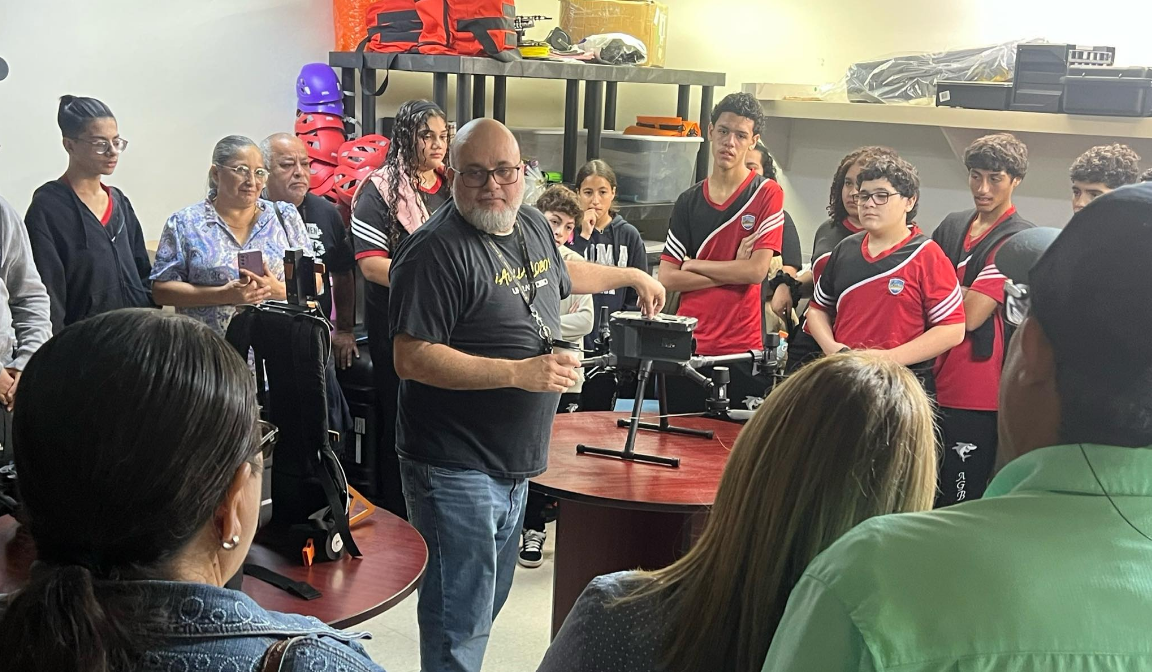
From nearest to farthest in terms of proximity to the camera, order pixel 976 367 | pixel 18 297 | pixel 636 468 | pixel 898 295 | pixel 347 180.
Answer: pixel 636 468, pixel 18 297, pixel 898 295, pixel 976 367, pixel 347 180

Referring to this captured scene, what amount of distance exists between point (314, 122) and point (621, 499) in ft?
9.91

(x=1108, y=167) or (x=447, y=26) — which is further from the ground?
(x=447, y=26)

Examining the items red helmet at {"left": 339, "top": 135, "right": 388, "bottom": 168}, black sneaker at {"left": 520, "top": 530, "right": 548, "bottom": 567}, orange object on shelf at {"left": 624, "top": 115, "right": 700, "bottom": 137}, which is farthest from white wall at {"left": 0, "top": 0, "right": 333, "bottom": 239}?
black sneaker at {"left": 520, "top": 530, "right": 548, "bottom": 567}

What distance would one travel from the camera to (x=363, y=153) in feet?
14.8

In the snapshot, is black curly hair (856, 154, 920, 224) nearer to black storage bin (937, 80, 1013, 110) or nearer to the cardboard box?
black storage bin (937, 80, 1013, 110)

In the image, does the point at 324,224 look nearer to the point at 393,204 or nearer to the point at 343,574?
the point at 393,204

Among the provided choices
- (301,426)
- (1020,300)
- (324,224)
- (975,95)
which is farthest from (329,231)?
(1020,300)

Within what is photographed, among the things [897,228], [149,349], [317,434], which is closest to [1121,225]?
[149,349]

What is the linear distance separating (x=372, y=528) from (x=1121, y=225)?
1.67 metres

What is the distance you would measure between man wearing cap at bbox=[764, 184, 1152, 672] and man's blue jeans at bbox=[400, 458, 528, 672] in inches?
63.1

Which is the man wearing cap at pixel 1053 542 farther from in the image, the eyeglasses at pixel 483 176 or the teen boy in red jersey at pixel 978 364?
the teen boy in red jersey at pixel 978 364

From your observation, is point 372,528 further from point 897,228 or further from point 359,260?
point 897,228

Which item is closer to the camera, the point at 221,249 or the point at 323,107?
the point at 221,249

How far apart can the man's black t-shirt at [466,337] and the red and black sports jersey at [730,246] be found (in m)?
1.47
